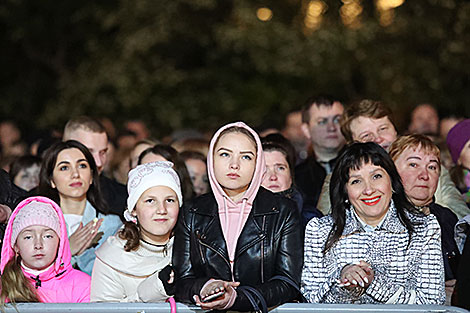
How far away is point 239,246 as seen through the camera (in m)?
4.12

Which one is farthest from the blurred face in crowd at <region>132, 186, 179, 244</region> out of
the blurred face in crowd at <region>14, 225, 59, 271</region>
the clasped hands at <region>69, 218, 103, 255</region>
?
the clasped hands at <region>69, 218, 103, 255</region>

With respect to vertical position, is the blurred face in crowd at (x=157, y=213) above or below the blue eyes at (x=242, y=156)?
below

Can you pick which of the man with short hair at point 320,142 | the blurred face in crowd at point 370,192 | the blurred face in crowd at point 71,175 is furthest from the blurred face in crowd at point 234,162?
the man with short hair at point 320,142

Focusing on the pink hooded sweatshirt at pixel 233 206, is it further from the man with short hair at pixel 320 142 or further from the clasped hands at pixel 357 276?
the man with short hair at pixel 320 142

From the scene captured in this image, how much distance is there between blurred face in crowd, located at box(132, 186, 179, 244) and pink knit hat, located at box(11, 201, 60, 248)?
48cm

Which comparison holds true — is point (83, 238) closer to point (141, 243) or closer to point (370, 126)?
point (141, 243)

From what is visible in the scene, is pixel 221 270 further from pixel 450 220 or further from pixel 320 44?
pixel 320 44

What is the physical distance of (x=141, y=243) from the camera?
4.61 meters

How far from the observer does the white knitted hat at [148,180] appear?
4.61 metres

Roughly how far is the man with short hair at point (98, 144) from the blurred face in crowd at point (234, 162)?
74.0 inches

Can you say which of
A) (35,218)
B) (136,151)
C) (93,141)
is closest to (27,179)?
(93,141)

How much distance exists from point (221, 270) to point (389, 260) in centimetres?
92

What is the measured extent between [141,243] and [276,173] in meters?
1.23

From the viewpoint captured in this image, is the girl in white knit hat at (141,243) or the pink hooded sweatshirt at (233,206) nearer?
the pink hooded sweatshirt at (233,206)
